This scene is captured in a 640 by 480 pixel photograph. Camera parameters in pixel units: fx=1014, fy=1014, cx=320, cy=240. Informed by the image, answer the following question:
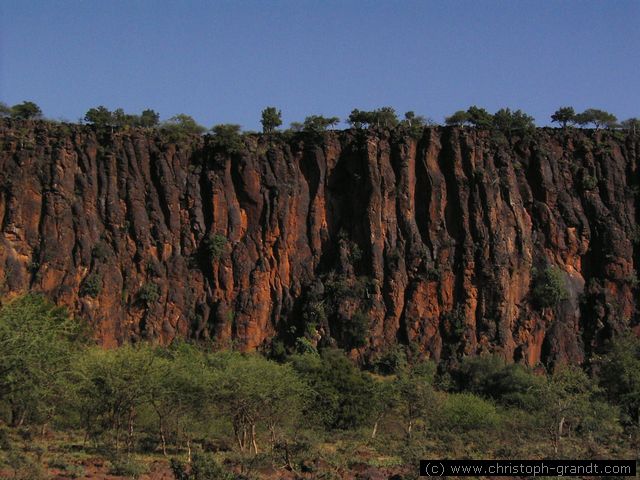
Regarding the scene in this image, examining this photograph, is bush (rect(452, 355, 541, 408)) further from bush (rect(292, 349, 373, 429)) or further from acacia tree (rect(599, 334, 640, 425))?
bush (rect(292, 349, 373, 429))

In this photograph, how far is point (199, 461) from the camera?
34.6m

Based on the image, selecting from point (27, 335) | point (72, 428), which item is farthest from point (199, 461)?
point (72, 428)

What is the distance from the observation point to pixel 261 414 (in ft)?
153

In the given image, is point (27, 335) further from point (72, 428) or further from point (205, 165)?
point (205, 165)

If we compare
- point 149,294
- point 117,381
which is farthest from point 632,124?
point 117,381

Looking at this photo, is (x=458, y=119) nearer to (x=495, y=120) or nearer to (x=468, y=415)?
(x=495, y=120)

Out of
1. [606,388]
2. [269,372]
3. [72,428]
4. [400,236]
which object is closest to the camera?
[269,372]

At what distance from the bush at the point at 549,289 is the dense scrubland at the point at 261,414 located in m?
8.30

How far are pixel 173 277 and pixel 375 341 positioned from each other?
52.2 ft

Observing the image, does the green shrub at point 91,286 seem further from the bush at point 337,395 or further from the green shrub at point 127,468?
the green shrub at point 127,468

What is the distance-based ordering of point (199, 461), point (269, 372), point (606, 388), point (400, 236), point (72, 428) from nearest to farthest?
1. point (199, 461)
2. point (269, 372)
3. point (72, 428)
4. point (606, 388)
5. point (400, 236)

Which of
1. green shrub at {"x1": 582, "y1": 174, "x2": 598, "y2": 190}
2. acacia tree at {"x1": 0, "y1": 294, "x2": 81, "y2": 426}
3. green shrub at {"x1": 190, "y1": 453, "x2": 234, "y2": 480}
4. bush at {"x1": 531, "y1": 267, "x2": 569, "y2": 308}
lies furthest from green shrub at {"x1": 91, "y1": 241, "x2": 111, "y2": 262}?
green shrub at {"x1": 190, "y1": 453, "x2": 234, "y2": 480}

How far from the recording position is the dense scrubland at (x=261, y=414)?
37.8 meters

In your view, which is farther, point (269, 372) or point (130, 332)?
point (130, 332)
